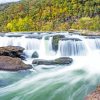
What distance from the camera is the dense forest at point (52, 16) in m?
55.9

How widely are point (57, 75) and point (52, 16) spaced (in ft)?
128

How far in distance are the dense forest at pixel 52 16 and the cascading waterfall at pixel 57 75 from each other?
64.8 feet

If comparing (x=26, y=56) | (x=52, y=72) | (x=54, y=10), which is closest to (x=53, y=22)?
(x=54, y=10)

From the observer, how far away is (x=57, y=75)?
24.0 metres

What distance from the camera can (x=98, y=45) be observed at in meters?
31.9

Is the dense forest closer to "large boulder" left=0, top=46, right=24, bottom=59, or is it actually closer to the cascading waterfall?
the cascading waterfall

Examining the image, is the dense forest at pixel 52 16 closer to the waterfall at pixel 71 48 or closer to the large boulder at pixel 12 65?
the waterfall at pixel 71 48

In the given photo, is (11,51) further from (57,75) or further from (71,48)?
(57,75)

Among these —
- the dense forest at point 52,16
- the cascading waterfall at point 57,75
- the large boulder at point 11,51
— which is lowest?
the cascading waterfall at point 57,75

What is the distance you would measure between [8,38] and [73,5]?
93.6ft

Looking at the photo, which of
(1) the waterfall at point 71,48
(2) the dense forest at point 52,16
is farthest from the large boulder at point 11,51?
(2) the dense forest at point 52,16

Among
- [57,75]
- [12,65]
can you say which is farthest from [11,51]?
[57,75]

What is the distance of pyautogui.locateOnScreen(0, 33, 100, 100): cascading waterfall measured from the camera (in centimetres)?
1956

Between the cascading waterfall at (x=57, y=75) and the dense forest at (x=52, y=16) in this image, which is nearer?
the cascading waterfall at (x=57, y=75)
